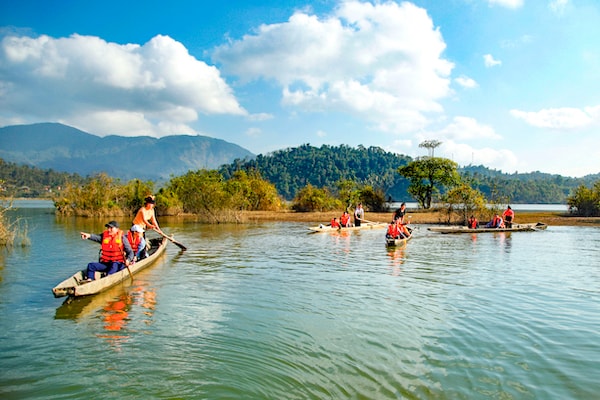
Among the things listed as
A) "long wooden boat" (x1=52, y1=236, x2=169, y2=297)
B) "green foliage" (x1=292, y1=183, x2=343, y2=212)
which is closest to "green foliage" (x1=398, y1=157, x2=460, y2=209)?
"green foliage" (x1=292, y1=183, x2=343, y2=212)

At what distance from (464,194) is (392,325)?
30.9 m

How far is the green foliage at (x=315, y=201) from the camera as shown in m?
50.2

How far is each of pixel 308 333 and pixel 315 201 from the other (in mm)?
42355

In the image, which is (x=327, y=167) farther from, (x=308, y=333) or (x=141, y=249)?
(x=308, y=333)

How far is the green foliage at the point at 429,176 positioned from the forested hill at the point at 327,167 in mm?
73072

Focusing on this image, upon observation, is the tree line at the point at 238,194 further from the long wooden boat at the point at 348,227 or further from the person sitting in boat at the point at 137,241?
the long wooden boat at the point at 348,227

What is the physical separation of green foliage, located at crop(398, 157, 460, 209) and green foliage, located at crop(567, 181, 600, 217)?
15032 millimetres

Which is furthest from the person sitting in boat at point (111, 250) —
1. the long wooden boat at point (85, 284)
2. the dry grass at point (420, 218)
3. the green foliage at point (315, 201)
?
the green foliage at point (315, 201)

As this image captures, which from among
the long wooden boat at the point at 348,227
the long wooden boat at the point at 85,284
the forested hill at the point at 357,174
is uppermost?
the forested hill at the point at 357,174

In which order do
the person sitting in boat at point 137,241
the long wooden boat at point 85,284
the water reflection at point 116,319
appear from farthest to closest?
the person sitting in boat at point 137,241 < the long wooden boat at point 85,284 < the water reflection at point 116,319

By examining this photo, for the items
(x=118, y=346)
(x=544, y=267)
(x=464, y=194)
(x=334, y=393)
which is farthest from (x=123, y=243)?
(x=464, y=194)

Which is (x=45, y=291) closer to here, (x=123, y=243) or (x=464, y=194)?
(x=123, y=243)

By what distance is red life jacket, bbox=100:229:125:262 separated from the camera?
11.6 metres

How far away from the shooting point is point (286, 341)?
7535 mm
